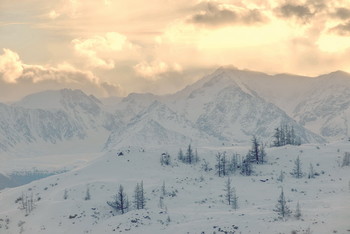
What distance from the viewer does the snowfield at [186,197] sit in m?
107

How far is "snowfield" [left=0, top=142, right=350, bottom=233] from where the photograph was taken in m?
107

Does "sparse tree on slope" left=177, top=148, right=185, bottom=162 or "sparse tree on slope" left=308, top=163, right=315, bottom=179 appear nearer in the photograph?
"sparse tree on slope" left=308, top=163, right=315, bottom=179

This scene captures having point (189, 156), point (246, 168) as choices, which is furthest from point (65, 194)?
point (246, 168)

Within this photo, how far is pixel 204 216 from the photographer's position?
11606 centimetres

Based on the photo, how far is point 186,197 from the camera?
13900 centimetres

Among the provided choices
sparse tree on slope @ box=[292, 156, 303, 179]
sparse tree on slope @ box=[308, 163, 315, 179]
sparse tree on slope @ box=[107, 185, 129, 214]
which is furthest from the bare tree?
sparse tree on slope @ box=[308, 163, 315, 179]

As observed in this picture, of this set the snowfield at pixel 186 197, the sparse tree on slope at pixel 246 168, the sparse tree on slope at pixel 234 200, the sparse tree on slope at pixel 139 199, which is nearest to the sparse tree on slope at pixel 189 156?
the snowfield at pixel 186 197

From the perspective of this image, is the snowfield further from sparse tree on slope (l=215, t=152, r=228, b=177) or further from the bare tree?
sparse tree on slope (l=215, t=152, r=228, b=177)

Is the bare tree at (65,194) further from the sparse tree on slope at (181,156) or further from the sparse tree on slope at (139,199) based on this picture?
the sparse tree on slope at (181,156)

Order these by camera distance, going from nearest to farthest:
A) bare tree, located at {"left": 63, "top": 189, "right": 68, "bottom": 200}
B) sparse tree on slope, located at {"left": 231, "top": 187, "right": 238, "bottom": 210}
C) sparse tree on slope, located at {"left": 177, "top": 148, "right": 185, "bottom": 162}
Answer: sparse tree on slope, located at {"left": 231, "top": 187, "right": 238, "bottom": 210} < bare tree, located at {"left": 63, "top": 189, "right": 68, "bottom": 200} < sparse tree on slope, located at {"left": 177, "top": 148, "right": 185, "bottom": 162}

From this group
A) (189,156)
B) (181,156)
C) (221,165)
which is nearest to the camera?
(221,165)

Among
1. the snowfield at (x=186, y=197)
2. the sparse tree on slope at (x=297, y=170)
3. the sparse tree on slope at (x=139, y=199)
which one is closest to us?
the snowfield at (x=186, y=197)

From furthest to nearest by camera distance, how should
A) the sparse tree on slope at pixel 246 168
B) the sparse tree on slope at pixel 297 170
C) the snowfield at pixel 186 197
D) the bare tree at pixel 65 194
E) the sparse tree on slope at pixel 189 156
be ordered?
the sparse tree on slope at pixel 189 156 < the sparse tree on slope at pixel 246 168 < the sparse tree on slope at pixel 297 170 < the bare tree at pixel 65 194 < the snowfield at pixel 186 197

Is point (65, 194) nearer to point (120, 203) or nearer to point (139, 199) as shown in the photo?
point (120, 203)
